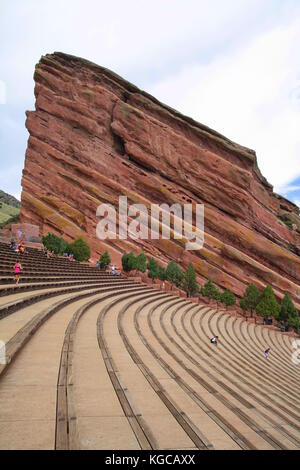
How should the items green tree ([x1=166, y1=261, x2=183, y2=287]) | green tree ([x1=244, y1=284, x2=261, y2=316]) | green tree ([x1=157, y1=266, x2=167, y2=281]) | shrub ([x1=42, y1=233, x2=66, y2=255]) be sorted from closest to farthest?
shrub ([x1=42, y1=233, x2=66, y2=255])
green tree ([x1=157, y1=266, x2=167, y2=281])
green tree ([x1=166, y1=261, x2=183, y2=287])
green tree ([x1=244, y1=284, x2=261, y2=316])

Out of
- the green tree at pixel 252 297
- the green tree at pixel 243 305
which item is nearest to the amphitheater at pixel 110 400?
the green tree at pixel 252 297

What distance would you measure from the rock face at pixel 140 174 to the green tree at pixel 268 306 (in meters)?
3.78

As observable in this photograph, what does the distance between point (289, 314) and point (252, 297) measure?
4.55 metres

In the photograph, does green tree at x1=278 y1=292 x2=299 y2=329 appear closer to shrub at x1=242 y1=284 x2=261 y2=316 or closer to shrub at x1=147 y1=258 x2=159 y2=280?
shrub at x1=242 y1=284 x2=261 y2=316

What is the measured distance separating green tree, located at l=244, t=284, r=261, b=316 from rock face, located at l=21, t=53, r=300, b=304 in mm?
2810

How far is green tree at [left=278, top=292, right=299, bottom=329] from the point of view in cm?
3454

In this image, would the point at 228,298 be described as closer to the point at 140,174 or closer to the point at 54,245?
the point at 54,245

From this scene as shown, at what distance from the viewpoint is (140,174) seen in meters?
44.2

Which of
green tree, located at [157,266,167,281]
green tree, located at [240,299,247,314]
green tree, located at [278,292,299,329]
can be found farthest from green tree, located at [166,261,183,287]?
green tree, located at [278,292,299,329]

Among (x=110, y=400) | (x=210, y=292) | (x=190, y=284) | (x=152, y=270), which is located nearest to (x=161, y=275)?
(x=152, y=270)

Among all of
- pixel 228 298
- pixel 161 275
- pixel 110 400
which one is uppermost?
pixel 161 275

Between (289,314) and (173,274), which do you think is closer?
(289,314)
